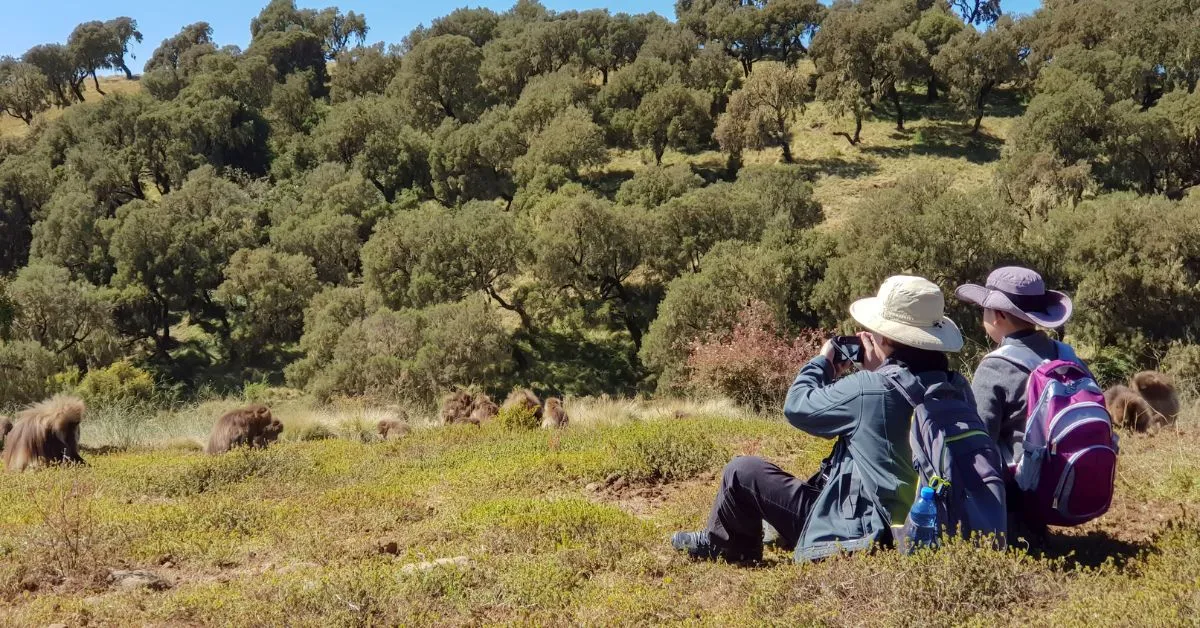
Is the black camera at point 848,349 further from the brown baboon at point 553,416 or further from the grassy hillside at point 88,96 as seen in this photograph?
the grassy hillside at point 88,96

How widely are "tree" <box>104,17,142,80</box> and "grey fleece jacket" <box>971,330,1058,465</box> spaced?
95.1 meters

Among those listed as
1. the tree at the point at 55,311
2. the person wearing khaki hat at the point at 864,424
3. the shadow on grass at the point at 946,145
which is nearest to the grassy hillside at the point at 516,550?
the person wearing khaki hat at the point at 864,424

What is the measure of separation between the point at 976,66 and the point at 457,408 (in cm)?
4487

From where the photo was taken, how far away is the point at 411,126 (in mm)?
56250

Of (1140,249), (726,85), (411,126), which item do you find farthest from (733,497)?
(411,126)

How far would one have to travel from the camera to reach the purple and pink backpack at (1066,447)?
3.71m

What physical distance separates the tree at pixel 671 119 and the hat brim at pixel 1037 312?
143 feet

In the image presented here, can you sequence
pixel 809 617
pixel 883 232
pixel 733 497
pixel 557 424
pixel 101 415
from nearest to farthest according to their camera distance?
1. pixel 809 617
2. pixel 733 497
3. pixel 557 424
4. pixel 101 415
5. pixel 883 232

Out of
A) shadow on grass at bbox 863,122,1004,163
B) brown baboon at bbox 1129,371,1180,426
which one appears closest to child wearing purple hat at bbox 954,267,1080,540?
brown baboon at bbox 1129,371,1180,426

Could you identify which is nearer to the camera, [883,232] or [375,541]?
[375,541]

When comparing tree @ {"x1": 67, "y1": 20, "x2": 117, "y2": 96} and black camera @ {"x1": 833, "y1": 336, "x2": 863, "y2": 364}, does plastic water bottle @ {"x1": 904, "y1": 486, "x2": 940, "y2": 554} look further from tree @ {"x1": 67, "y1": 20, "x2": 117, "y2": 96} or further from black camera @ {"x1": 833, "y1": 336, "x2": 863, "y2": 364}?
tree @ {"x1": 67, "y1": 20, "x2": 117, "y2": 96}

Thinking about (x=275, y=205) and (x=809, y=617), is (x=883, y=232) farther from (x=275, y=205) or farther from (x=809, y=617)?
(x=275, y=205)

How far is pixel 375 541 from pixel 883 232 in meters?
23.7

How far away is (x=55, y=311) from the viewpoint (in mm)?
33531
